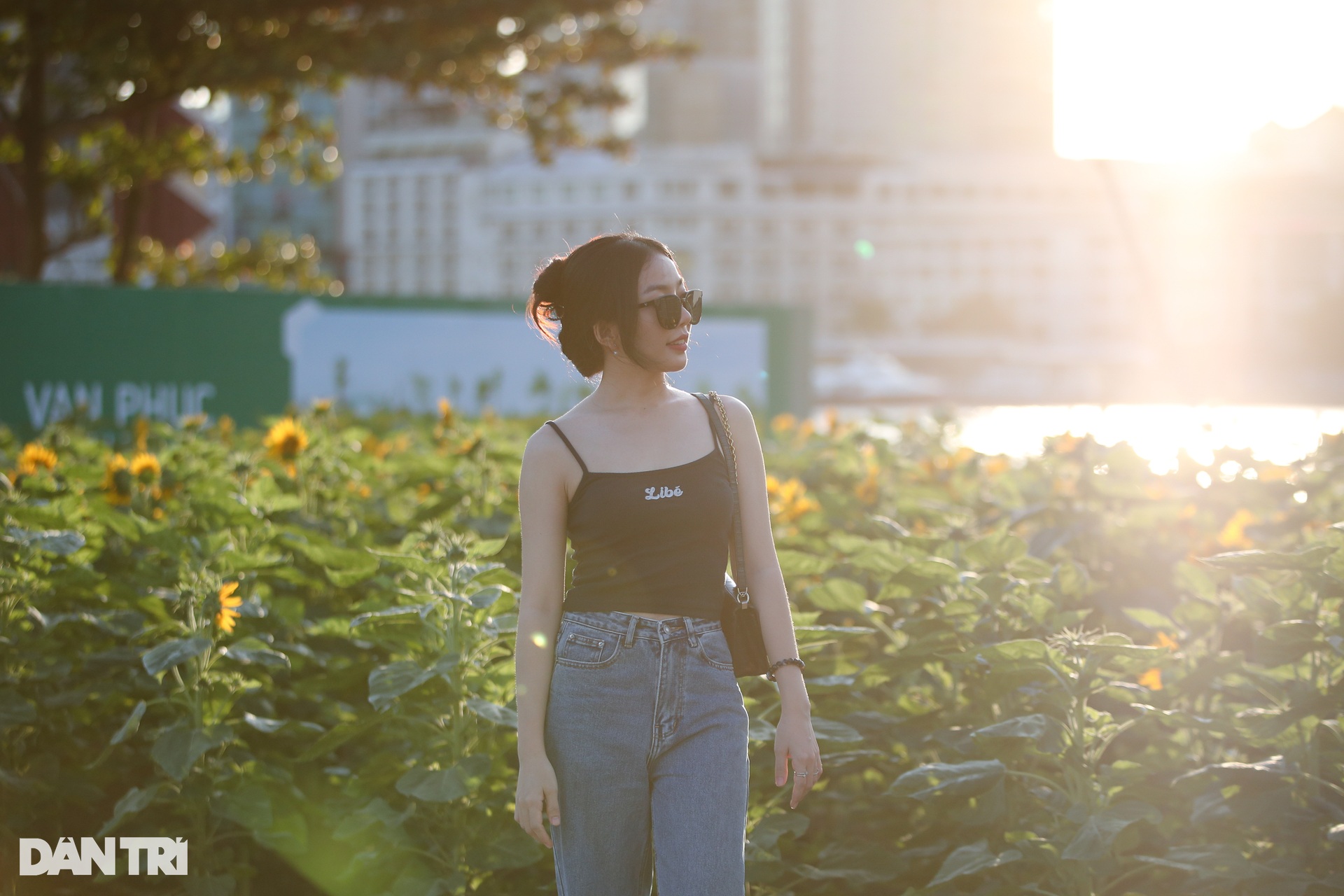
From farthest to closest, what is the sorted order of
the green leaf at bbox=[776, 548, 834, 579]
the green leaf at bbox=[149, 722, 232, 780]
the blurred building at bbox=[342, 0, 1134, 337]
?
the blurred building at bbox=[342, 0, 1134, 337] < the green leaf at bbox=[776, 548, 834, 579] < the green leaf at bbox=[149, 722, 232, 780]

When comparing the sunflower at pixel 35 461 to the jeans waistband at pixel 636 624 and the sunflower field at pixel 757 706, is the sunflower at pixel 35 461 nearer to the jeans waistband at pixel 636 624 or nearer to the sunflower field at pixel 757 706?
the sunflower field at pixel 757 706

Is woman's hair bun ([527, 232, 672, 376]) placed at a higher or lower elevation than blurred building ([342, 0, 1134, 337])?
lower

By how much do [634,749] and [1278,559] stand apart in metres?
1.63

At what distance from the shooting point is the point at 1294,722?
3248 millimetres

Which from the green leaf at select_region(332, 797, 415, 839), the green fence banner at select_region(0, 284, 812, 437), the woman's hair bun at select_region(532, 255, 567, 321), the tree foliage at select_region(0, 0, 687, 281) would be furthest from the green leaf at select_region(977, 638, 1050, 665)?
the tree foliage at select_region(0, 0, 687, 281)

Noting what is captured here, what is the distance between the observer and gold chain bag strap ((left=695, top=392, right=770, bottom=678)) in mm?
2746

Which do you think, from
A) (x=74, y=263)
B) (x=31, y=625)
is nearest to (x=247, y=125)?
(x=74, y=263)

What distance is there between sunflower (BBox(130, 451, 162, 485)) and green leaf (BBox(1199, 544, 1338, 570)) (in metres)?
3.32

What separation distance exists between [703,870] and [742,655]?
0.41 metres

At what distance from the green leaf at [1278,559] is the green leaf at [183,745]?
2336 millimetres

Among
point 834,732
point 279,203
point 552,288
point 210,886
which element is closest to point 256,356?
point 210,886

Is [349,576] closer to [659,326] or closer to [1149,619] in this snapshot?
[659,326]

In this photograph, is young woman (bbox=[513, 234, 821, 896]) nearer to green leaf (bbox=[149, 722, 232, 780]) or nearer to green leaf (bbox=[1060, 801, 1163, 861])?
green leaf (bbox=[1060, 801, 1163, 861])

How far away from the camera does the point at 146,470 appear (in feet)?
15.6
